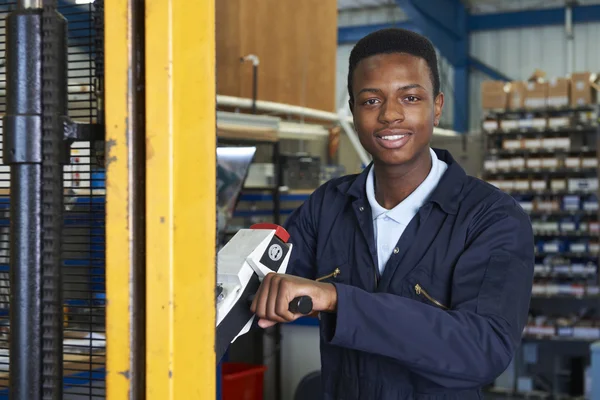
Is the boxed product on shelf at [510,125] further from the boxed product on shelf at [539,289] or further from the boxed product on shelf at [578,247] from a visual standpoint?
the boxed product on shelf at [539,289]

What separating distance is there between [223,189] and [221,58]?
134 centimetres

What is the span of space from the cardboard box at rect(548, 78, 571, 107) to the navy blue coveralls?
6160mm

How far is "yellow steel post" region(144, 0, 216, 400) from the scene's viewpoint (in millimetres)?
965

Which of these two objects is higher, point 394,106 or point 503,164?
point 503,164

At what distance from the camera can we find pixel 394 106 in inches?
63.5

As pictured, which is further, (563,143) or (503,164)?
(503,164)

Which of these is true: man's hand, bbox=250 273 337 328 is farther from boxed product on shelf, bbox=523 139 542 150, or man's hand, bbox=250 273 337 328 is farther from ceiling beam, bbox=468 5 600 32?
ceiling beam, bbox=468 5 600 32

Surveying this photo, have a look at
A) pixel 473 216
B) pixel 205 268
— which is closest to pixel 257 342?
pixel 473 216

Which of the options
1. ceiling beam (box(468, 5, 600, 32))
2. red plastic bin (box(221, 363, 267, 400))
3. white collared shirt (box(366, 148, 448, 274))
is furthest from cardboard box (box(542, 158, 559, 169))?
ceiling beam (box(468, 5, 600, 32))

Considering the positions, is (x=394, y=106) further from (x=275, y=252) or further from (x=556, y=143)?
(x=556, y=143)

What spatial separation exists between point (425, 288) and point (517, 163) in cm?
641

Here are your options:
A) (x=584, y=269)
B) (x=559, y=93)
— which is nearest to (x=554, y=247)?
(x=584, y=269)

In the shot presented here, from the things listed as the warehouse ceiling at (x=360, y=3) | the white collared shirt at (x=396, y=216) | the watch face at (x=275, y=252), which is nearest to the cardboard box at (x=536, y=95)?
the white collared shirt at (x=396, y=216)

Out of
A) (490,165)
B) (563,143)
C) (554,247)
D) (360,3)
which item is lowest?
(554,247)
